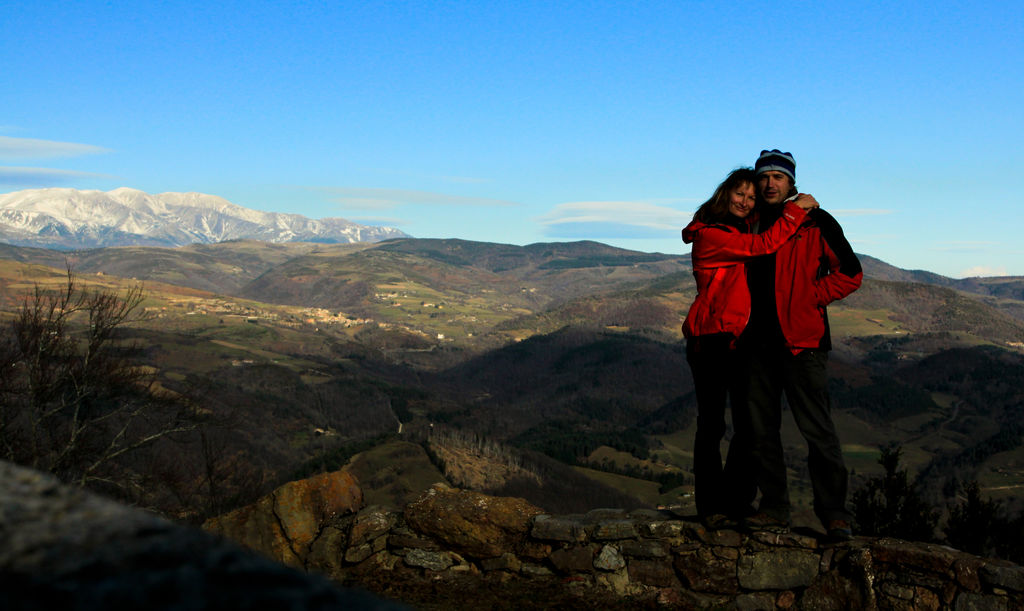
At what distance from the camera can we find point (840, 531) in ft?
24.5

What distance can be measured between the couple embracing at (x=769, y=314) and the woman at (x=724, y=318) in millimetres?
11

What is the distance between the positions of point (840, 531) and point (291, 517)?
283 inches

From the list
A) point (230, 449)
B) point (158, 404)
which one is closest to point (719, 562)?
point (158, 404)

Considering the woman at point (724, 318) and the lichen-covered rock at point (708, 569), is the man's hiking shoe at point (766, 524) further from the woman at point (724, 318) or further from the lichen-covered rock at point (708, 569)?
the lichen-covered rock at point (708, 569)

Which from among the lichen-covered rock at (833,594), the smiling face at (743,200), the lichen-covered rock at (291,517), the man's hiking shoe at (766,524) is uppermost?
the smiling face at (743,200)

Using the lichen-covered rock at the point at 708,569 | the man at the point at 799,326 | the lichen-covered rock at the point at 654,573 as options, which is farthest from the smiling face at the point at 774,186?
the lichen-covered rock at the point at 654,573

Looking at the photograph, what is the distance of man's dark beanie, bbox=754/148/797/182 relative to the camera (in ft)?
23.5

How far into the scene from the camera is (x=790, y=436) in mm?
Result: 138500

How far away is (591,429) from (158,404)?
137 m

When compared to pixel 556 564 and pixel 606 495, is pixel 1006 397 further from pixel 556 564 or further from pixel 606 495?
pixel 556 564

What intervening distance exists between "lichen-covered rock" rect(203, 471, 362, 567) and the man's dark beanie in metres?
7.33

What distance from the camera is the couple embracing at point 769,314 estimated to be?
7148mm

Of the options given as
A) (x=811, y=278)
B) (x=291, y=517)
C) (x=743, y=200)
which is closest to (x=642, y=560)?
(x=811, y=278)

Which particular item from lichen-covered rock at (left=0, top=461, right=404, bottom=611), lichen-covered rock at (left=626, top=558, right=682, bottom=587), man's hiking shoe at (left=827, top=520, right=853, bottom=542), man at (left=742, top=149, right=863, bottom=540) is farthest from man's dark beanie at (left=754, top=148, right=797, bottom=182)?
lichen-covered rock at (left=0, top=461, right=404, bottom=611)
